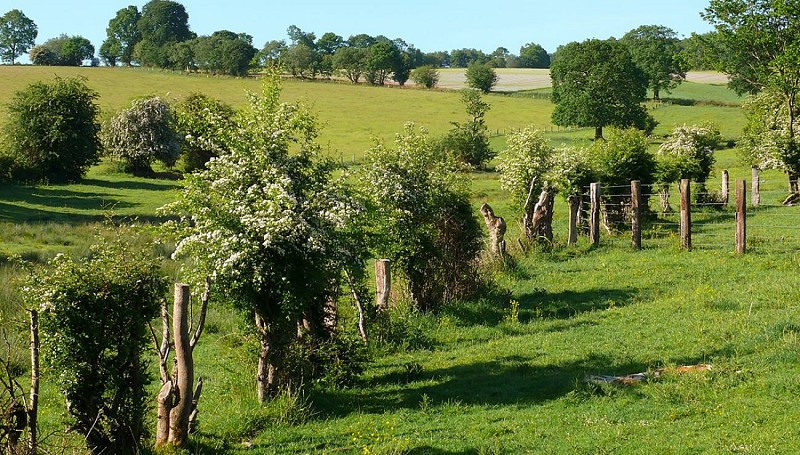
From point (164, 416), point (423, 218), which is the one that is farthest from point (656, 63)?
point (164, 416)

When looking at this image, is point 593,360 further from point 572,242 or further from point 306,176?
point 572,242

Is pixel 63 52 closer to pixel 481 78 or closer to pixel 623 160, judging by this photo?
pixel 481 78

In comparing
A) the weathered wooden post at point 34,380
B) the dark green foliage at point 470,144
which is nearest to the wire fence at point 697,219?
the weathered wooden post at point 34,380

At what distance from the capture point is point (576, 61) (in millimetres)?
78250

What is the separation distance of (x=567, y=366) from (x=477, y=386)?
66.4 inches

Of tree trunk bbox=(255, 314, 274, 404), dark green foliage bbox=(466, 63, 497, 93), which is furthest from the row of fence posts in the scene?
dark green foliage bbox=(466, 63, 497, 93)

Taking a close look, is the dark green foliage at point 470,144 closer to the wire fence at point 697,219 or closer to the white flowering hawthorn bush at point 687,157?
the white flowering hawthorn bush at point 687,157

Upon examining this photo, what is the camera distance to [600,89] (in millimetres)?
75812

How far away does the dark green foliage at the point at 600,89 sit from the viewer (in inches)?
2926

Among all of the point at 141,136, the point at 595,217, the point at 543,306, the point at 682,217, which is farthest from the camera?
the point at 141,136

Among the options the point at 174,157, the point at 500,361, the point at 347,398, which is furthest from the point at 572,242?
the point at 174,157

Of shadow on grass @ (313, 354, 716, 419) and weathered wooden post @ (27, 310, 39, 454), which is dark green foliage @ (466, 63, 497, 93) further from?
weathered wooden post @ (27, 310, 39, 454)

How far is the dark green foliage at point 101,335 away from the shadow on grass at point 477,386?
3.30 m

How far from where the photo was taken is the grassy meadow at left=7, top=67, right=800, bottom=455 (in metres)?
11.0
